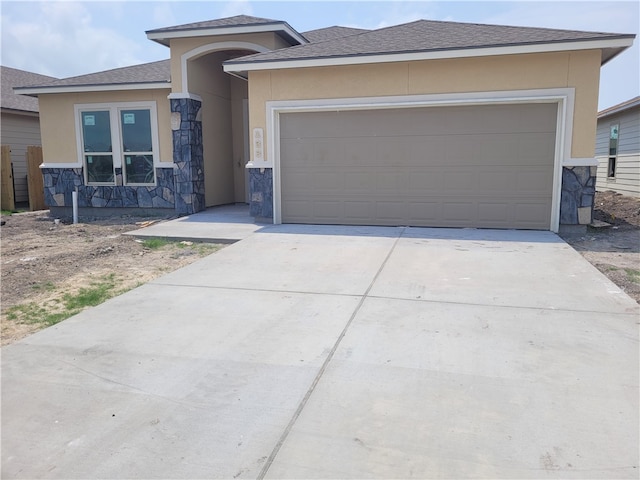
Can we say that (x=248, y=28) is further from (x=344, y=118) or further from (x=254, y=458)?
(x=254, y=458)

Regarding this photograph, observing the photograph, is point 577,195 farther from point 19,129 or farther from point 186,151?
point 19,129

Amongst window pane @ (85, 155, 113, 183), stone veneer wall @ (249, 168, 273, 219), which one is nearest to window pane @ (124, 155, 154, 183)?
window pane @ (85, 155, 113, 183)

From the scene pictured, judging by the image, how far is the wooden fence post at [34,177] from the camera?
1585 centimetres

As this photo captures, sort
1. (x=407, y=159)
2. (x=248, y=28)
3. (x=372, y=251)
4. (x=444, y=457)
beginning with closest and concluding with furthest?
(x=444, y=457) → (x=372, y=251) → (x=407, y=159) → (x=248, y=28)

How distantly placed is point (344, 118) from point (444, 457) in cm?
883

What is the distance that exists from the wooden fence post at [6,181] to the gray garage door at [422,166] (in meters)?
10.3

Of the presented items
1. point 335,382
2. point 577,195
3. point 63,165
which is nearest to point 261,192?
point 577,195

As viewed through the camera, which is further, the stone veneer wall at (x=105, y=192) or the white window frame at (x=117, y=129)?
the stone veneer wall at (x=105, y=192)

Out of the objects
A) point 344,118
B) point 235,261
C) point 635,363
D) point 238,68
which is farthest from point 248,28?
point 635,363

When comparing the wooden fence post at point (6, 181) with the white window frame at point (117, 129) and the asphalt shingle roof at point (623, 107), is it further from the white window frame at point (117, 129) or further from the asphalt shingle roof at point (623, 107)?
the asphalt shingle roof at point (623, 107)

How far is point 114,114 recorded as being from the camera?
13625 millimetres

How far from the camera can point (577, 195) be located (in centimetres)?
972

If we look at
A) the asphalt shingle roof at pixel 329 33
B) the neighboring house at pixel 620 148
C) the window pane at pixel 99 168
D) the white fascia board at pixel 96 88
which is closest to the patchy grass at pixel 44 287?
the white fascia board at pixel 96 88

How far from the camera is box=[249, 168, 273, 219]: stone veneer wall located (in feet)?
37.1
